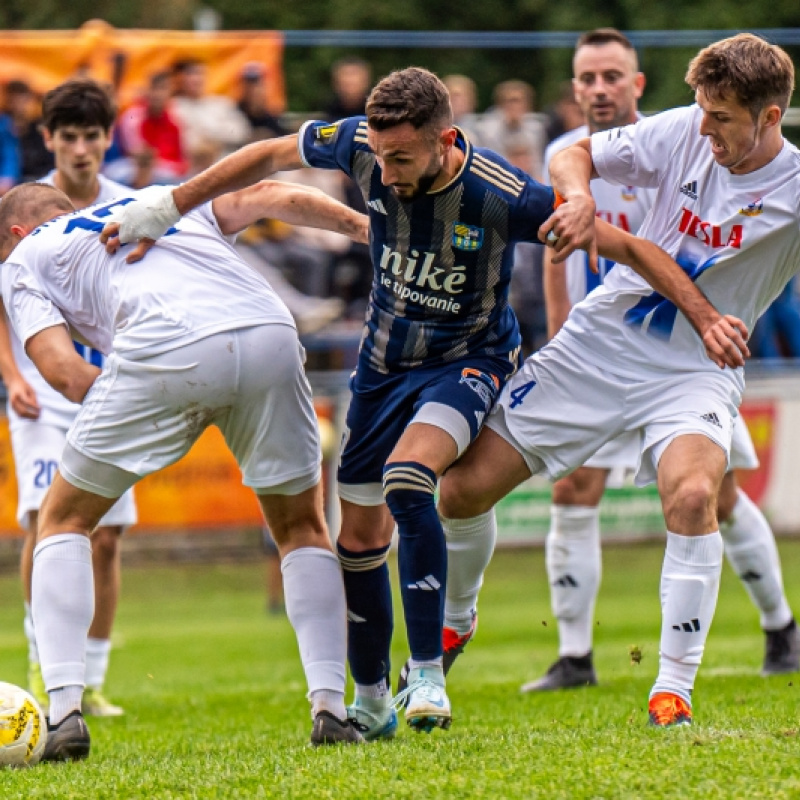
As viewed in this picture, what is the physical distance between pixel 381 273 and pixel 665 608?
5.24ft

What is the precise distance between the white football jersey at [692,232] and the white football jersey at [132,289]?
1370mm

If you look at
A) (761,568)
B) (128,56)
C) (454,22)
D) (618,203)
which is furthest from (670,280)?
(454,22)

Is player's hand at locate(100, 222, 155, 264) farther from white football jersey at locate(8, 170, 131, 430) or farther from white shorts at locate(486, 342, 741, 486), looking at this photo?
white football jersey at locate(8, 170, 131, 430)

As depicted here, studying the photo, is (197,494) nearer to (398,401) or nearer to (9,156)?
(9,156)

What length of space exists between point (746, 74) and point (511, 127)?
1075 cm

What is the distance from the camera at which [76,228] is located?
17.2ft

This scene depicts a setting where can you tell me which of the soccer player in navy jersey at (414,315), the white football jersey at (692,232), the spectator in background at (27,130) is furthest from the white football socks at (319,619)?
the spectator in background at (27,130)

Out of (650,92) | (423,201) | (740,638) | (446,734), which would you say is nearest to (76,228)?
(423,201)

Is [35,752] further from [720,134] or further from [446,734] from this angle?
[720,134]

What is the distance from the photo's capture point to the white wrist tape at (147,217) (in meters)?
5.11

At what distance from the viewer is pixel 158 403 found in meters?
4.95

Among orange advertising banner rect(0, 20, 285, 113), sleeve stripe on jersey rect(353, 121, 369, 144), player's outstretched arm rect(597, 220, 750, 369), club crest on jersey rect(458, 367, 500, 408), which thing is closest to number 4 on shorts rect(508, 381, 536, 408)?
club crest on jersey rect(458, 367, 500, 408)

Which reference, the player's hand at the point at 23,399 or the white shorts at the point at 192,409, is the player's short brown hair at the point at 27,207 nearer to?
the white shorts at the point at 192,409

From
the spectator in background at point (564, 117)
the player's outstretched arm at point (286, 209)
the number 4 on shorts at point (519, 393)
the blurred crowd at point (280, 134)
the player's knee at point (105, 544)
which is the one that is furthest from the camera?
the spectator in background at point (564, 117)
